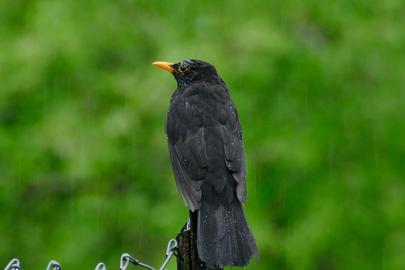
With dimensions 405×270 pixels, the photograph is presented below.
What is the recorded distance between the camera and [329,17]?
919 centimetres

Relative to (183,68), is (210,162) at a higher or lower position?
lower

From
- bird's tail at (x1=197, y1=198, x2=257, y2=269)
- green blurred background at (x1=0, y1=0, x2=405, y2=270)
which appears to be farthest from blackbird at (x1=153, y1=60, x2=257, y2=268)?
green blurred background at (x1=0, y1=0, x2=405, y2=270)

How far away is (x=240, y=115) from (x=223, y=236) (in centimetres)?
414

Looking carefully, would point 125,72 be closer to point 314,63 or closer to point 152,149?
point 152,149

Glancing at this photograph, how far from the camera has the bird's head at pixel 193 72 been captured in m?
6.25

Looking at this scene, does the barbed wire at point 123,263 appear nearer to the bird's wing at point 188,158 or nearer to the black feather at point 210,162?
the black feather at point 210,162

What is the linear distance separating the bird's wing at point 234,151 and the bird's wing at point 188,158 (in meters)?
0.14

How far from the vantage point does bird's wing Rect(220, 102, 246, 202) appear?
5.24 meters

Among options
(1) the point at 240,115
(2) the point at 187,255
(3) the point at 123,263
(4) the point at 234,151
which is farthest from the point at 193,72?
(3) the point at 123,263

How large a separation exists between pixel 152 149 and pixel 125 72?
0.86 m

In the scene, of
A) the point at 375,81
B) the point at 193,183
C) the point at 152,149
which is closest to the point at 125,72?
the point at 152,149

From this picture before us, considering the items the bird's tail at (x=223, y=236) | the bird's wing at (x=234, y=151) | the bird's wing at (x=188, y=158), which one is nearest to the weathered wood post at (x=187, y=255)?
the bird's tail at (x=223, y=236)

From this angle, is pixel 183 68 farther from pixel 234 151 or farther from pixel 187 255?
pixel 187 255

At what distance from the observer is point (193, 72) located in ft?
20.7
